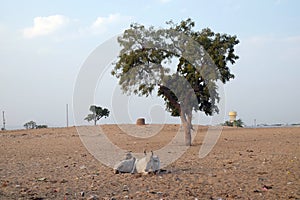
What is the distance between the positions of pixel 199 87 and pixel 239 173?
1032cm

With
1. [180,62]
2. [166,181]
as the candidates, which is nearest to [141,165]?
[166,181]

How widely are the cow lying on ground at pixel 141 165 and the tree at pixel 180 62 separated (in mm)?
9406

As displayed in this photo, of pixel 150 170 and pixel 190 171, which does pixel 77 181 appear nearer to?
pixel 150 170

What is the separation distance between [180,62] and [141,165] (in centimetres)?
1053

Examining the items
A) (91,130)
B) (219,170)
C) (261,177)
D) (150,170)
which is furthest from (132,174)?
(91,130)

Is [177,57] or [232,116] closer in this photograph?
[177,57]

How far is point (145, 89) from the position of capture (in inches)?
820

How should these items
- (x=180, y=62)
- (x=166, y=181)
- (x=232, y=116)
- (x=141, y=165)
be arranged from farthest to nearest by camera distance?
(x=232, y=116) → (x=180, y=62) → (x=141, y=165) → (x=166, y=181)

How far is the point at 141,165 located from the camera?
36.7 feet

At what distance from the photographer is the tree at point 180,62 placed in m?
20.3

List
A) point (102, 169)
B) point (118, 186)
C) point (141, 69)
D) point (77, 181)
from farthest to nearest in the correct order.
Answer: point (141, 69) → point (102, 169) → point (77, 181) → point (118, 186)

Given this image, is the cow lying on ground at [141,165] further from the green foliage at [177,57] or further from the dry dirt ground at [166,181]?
the green foliage at [177,57]

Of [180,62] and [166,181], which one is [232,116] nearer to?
[180,62]

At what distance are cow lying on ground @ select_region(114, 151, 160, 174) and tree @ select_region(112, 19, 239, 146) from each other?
30.9 ft
